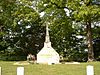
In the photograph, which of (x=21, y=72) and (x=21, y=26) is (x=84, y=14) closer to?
(x=21, y=26)

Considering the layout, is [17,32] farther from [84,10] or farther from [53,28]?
[84,10]

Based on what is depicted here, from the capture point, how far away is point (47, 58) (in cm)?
3155

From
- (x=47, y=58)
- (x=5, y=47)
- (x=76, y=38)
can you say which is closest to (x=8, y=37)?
(x=5, y=47)

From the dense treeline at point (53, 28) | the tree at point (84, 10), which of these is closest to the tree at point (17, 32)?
the dense treeline at point (53, 28)

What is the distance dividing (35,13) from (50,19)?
1.91 m

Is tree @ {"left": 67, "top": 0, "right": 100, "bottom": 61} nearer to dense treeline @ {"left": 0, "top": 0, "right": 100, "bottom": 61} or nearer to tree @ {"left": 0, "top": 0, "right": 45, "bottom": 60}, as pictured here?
dense treeline @ {"left": 0, "top": 0, "right": 100, "bottom": 61}

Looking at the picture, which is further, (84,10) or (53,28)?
(53,28)

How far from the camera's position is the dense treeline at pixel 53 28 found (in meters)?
36.1

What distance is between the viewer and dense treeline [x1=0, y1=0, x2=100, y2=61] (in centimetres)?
3612

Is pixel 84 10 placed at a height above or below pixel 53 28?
above

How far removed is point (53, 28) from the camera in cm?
3847

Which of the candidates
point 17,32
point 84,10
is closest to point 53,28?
point 84,10

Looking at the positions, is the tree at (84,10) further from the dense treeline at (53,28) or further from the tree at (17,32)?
the tree at (17,32)

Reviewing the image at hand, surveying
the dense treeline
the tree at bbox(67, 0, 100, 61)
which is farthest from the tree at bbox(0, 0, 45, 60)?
the tree at bbox(67, 0, 100, 61)
